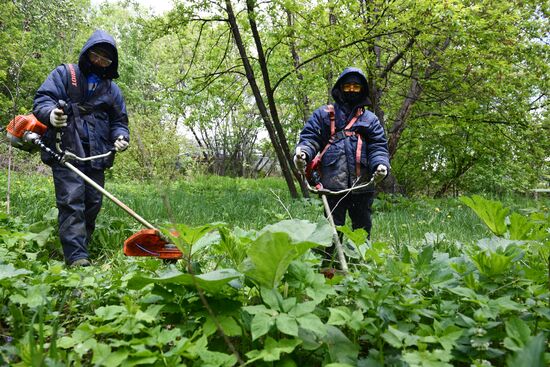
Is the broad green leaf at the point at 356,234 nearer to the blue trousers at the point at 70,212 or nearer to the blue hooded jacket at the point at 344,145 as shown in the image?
the blue hooded jacket at the point at 344,145

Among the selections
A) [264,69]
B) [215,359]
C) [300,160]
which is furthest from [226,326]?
[264,69]

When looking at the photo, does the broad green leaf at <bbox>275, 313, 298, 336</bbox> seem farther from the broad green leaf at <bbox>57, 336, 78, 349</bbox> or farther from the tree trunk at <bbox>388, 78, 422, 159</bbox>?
the tree trunk at <bbox>388, 78, 422, 159</bbox>

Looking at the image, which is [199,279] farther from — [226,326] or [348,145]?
[348,145]

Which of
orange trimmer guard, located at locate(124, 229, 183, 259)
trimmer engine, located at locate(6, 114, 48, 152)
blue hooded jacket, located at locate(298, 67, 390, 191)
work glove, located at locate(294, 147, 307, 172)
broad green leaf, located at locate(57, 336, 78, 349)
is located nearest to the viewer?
broad green leaf, located at locate(57, 336, 78, 349)

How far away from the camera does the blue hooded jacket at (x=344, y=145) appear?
3.57 m

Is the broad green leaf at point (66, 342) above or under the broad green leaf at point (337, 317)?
above

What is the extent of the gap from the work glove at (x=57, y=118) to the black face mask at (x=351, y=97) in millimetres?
2396

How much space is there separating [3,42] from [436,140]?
15140mm

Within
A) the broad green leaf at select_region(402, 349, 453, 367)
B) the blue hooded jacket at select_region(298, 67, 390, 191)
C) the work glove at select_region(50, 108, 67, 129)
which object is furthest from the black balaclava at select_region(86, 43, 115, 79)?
the broad green leaf at select_region(402, 349, 453, 367)

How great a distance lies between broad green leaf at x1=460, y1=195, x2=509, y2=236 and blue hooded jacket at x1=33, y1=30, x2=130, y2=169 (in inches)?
112

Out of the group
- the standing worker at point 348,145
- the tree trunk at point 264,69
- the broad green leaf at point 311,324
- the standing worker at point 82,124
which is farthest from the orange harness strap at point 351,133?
the tree trunk at point 264,69

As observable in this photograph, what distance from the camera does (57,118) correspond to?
2.99m

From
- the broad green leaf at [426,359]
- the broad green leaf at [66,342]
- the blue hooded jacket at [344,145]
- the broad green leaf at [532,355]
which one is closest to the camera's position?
the broad green leaf at [532,355]

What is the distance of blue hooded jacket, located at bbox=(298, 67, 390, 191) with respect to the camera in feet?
11.7
